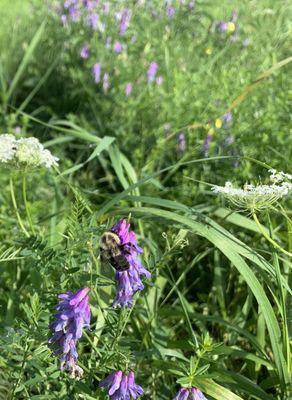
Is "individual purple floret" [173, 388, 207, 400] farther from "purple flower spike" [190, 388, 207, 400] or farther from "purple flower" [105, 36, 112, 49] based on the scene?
"purple flower" [105, 36, 112, 49]

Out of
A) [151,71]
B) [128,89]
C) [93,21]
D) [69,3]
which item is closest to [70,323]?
[128,89]

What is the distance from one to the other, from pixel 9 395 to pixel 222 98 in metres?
2.13

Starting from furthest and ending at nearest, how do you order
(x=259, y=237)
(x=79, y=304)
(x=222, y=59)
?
(x=222, y=59) < (x=259, y=237) < (x=79, y=304)

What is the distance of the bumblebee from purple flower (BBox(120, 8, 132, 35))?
286 centimetres

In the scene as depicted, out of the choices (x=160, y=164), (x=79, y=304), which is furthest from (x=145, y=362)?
(x=160, y=164)

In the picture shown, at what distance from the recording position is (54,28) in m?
4.80

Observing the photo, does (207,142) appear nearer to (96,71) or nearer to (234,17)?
(96,71)

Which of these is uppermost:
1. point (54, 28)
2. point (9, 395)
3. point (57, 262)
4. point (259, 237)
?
point (54, 28)

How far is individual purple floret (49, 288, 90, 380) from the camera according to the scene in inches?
62.6

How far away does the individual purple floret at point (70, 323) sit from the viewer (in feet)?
5.21

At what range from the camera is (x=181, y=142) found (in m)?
3.50

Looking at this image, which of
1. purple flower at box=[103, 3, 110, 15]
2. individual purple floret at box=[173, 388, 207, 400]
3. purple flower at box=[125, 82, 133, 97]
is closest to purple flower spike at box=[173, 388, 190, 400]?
individual purple floret at box=[173, 388, 207, 400]

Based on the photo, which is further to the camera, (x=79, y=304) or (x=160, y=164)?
(x=160, y=164)

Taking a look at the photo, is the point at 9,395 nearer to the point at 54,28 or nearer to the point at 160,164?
the point at 160,164
